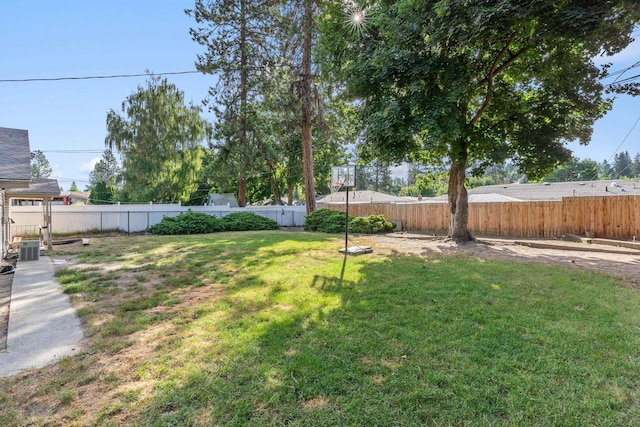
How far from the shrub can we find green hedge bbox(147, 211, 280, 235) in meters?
5.06

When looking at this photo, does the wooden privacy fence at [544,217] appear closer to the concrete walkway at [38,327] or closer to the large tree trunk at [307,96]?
the large tree trunk at [307,96]

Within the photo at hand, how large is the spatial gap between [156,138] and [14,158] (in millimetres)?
15008

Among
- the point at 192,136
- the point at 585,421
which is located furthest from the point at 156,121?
the point at 585,421

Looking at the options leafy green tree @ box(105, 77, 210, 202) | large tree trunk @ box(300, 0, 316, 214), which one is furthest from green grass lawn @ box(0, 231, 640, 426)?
leafy green tree @ box(105, 77, 210, 202)

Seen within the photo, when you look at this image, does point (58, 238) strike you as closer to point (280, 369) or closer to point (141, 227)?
point (141, 227)

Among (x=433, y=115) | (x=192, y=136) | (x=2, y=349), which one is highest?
(x=192, y=136)

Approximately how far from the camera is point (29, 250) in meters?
8.06

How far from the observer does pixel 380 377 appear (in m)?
2.41

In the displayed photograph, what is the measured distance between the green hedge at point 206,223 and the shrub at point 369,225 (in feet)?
Result: 16.6

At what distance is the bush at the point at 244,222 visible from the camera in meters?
15.9

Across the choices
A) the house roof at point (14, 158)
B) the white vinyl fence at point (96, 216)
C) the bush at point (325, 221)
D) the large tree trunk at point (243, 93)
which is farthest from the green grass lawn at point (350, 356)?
the large tree trunk at point (243, 93)

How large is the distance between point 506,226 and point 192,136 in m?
19.4

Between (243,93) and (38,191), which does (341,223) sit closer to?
(243,93)

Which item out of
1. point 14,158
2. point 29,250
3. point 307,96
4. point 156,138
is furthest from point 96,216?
point 307,96
